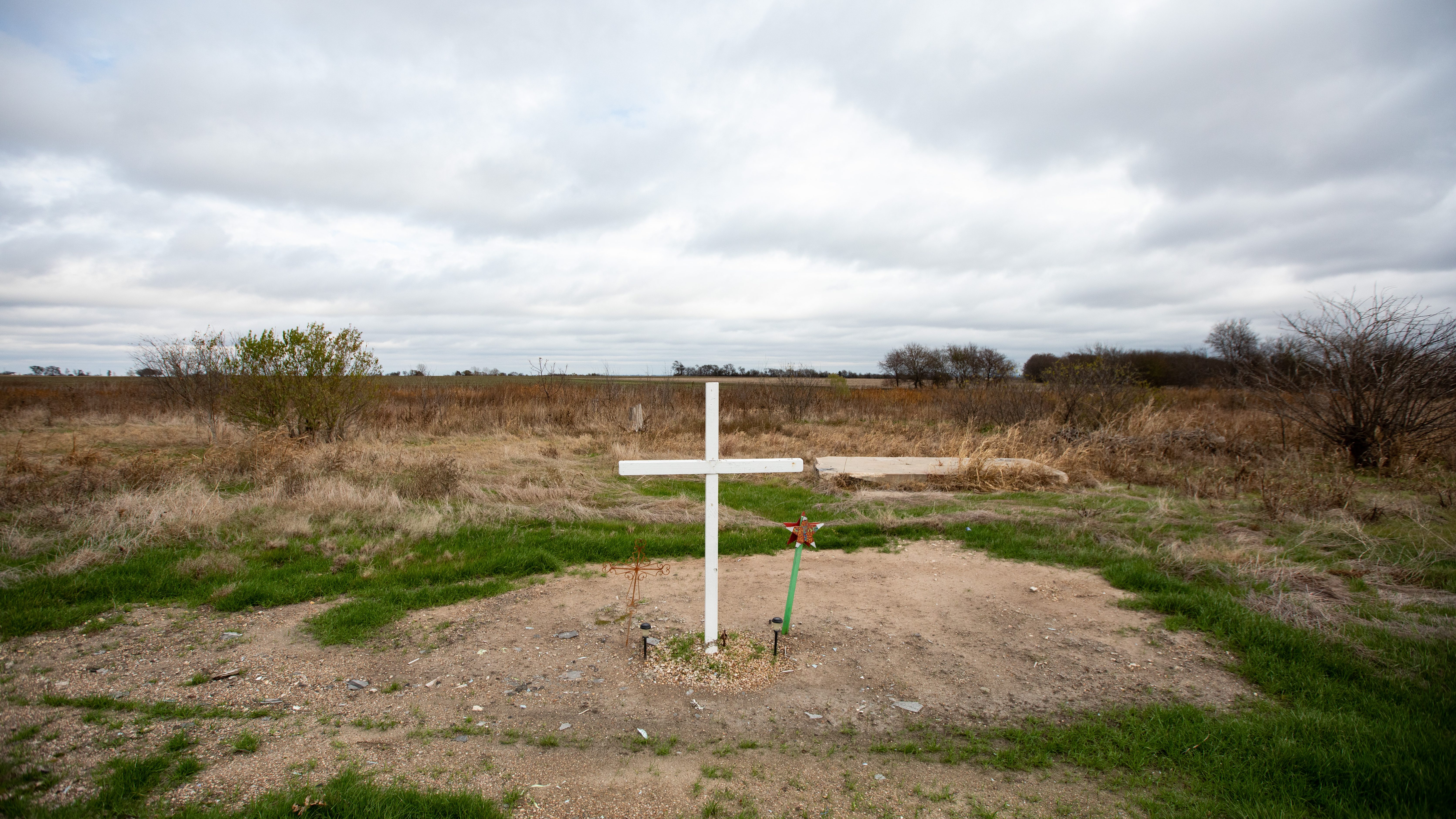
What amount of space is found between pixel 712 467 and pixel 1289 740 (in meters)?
3.26

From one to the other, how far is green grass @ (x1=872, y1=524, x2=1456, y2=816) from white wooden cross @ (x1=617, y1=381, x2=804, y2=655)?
1.33 metres

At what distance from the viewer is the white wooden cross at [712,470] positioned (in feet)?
13.4

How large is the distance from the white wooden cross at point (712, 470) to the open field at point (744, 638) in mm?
450

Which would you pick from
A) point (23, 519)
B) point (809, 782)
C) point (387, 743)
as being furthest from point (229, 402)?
point (809, 782)

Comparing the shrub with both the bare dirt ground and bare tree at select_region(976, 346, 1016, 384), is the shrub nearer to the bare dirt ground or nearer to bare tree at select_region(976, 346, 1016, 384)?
the bare dirt ground

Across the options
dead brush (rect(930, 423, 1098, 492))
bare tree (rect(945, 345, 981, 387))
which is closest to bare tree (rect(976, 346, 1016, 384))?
bare tree (rect(945, 345, 981, 387))

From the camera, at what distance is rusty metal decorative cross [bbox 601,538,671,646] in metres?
4.84

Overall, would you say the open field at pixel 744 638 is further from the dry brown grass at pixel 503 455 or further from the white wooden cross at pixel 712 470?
the white wooden cross at pixel 712 470

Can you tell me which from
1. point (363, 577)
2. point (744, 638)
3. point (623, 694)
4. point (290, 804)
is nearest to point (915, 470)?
point (744, 638)

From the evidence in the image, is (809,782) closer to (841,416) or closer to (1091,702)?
(1091,702)

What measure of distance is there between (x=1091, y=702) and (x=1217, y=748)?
0.64 metres

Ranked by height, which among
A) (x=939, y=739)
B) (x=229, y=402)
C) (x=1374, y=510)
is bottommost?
(x=939, y=739)

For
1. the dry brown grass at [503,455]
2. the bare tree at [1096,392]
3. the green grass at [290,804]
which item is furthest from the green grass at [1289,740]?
the bare tree at [1096,392]

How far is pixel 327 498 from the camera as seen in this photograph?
8203 millimetres
